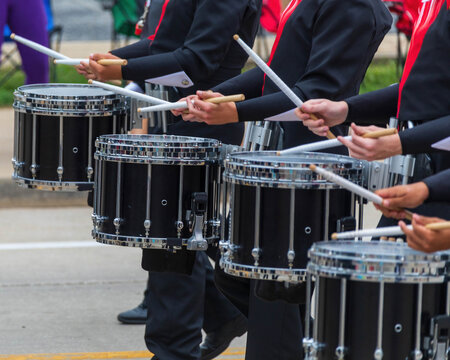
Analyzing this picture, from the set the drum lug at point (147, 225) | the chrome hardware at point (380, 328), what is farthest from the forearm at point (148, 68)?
the chrome hardware at point (380, 328)

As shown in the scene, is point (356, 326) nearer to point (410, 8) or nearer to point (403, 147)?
A: point (403, 147)

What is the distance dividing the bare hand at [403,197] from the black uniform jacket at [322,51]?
35.2 inches

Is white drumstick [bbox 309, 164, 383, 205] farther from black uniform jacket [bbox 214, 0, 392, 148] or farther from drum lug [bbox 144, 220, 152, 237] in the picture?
drum lug [bbox 144, 220, 152, 237]

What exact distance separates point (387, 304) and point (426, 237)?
20cm

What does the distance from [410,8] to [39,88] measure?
6.11 feet

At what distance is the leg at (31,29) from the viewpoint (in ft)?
27.5

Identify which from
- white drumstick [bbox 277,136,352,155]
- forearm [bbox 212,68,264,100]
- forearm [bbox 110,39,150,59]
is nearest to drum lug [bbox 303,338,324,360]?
white drumstick [bbox 277,136,352,155]

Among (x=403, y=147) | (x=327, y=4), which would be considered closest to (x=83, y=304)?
(x=327, y=4)

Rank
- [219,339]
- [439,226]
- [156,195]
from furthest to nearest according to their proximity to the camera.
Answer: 1. [219,339]
2. [156,195]
3. [439,226]

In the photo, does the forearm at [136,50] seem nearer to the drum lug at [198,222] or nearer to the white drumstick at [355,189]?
the drum lug at [198,222]

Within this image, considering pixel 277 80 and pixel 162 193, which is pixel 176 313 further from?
pixel 277 80

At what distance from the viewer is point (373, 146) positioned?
3.34 meters

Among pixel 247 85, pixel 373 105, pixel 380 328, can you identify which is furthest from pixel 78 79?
pixel 380 328

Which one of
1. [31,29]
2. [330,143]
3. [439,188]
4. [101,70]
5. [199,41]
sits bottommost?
[439,188]
